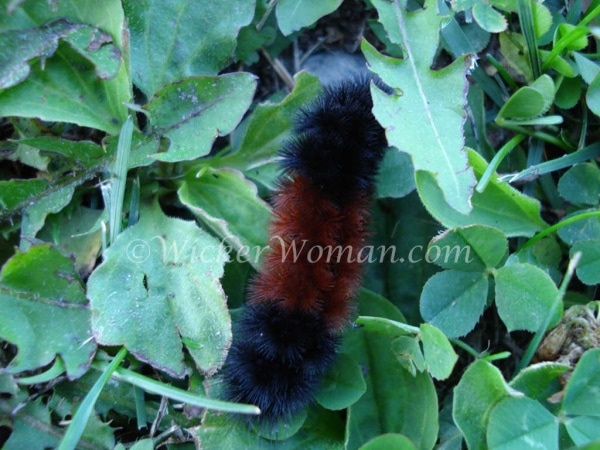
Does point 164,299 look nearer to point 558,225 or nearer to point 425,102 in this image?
point 425,102

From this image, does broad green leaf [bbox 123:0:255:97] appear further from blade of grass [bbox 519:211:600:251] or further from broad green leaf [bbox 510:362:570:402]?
broad green leaf [bbox 510:362:570:402]

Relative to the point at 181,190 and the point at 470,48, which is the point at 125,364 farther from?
the point at 470,48

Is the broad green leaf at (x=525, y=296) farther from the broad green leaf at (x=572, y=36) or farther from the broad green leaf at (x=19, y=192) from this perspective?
the broad green leaf at (x=19, y=192)

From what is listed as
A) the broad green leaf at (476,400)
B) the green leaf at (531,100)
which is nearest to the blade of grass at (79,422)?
the broad green leaf at (476,400)

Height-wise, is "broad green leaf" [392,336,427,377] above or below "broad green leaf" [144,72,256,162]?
below

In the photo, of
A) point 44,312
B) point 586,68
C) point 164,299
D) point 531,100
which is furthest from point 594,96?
point 44,312

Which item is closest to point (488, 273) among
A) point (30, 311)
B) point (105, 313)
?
point (105, 313)

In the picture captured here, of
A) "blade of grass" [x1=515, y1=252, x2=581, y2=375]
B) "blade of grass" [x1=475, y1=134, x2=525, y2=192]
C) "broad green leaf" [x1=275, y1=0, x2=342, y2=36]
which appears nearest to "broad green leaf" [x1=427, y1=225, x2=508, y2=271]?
"blade of grass" [x1=475, y1=134, x2=525, y2=192]
